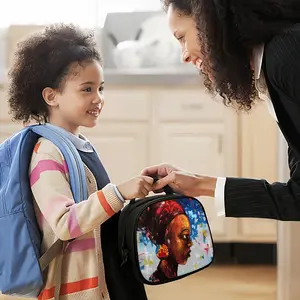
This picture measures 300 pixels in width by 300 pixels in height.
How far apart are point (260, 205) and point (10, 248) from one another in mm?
531

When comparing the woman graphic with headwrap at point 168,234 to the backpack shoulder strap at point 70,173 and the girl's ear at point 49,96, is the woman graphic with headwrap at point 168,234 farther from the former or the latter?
the girl's ear at point 49,96

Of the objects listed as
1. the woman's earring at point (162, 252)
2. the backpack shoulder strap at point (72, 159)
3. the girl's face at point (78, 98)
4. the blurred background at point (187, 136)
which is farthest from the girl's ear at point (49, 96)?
the blurred background at point (187, 136)

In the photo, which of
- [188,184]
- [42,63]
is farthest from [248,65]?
[42,63]

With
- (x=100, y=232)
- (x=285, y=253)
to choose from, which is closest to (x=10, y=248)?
(x=100, y=232)

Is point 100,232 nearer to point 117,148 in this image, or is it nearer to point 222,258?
point 117,148

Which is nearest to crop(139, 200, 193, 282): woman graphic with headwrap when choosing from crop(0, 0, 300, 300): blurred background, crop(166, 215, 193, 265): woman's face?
crop(166, 215, 193, 265): woman's face

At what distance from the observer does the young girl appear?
55.4 inches

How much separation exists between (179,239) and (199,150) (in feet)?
5.98

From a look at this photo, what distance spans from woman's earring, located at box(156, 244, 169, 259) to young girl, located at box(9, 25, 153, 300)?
11 cm

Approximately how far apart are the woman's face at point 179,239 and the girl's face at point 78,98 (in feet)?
1.05

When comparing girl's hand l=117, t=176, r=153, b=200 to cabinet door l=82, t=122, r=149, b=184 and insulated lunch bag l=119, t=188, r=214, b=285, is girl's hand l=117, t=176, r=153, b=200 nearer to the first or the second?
insulated lunch bag l=119, t=188, r=214, b=285

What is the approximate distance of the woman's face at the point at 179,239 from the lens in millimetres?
1481

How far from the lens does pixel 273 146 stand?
3260mm

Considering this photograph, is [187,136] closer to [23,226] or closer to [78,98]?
[78,98]
